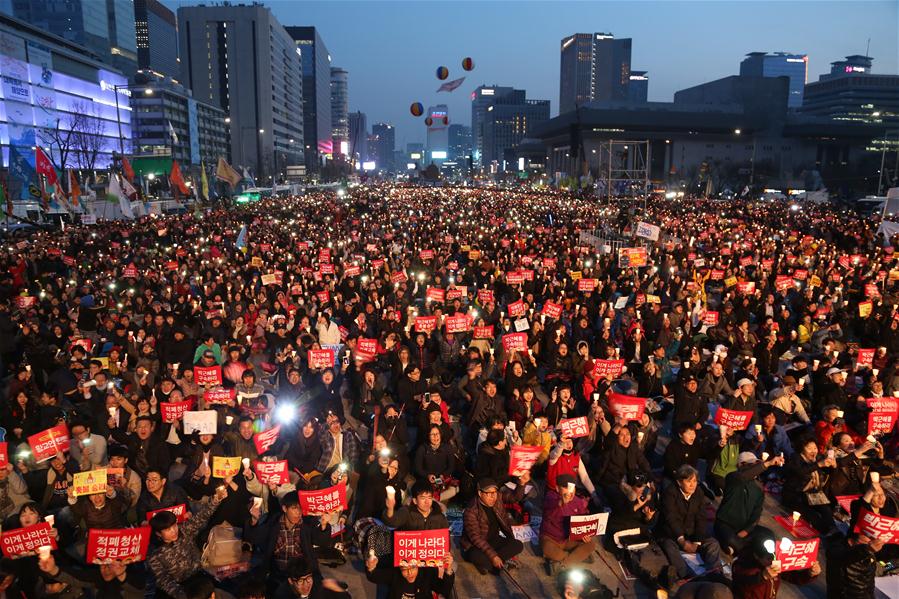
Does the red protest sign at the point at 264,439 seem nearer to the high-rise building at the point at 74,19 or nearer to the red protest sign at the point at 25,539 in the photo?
the red protest sign at the point at 25,539

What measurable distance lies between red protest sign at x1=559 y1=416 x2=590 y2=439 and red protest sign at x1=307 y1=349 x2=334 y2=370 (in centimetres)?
430

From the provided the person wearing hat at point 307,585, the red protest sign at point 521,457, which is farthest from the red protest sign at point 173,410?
the red protest sign at point 521,457

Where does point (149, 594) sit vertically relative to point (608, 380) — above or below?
below

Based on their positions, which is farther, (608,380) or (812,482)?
(608,380)

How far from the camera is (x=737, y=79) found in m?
120

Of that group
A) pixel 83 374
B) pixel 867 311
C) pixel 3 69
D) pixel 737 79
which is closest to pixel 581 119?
pixel 737 79

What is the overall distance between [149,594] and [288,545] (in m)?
1.51

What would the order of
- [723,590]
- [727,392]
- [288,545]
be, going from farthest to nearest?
[727,392] < [288,545] < [723,590]

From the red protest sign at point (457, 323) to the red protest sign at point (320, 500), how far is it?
6.73m

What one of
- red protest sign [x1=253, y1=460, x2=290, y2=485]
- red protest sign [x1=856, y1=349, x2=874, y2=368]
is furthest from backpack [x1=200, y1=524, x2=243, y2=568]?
red protest sign [x1=856, y1=349, x2=874, y2=368]

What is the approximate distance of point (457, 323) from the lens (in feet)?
42.9

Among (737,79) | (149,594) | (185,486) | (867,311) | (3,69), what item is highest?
(737,79)

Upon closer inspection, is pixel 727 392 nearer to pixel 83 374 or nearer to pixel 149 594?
pixel 149 594

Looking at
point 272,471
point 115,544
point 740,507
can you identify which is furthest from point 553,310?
point 115,544
